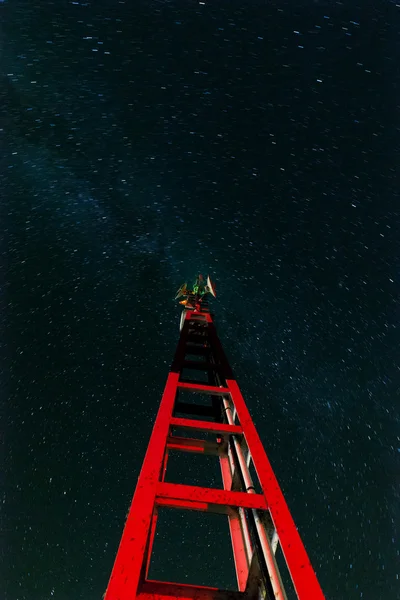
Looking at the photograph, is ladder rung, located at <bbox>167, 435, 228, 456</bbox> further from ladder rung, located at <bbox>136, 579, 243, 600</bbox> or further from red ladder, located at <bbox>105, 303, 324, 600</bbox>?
ladder rung, located at <bbox>136, 579, 243, 600</bbox>

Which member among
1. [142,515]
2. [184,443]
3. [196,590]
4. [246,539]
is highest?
[142,515]

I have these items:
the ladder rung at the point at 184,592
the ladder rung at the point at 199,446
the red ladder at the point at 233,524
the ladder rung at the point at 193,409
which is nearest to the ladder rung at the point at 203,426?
the red ladder at the point at 233,524

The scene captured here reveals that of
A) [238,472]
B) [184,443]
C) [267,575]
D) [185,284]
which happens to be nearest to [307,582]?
[267,575]

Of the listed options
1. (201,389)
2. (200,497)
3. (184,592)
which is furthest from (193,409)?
(184,592)

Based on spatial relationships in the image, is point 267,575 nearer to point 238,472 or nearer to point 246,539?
point 246,539

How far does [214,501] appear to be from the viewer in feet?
7.61

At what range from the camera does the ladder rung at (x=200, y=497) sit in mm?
2326

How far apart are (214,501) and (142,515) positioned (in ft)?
1.79

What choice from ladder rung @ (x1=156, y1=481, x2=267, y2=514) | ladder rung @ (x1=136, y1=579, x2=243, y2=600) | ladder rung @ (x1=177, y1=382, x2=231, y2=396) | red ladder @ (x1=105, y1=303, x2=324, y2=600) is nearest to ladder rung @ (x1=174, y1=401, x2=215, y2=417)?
ladder rung @ (x1=177, y1=382, x2=231, y2=396)

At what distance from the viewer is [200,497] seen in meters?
2.37

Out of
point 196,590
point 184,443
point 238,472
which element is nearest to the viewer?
point 196,590

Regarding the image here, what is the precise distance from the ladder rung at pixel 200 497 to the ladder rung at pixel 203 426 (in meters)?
0.89

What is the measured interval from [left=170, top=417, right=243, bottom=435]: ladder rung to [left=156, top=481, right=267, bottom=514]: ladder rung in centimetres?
89

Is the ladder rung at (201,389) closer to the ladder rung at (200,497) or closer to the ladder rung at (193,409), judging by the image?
the ladder rung at (193,409)
